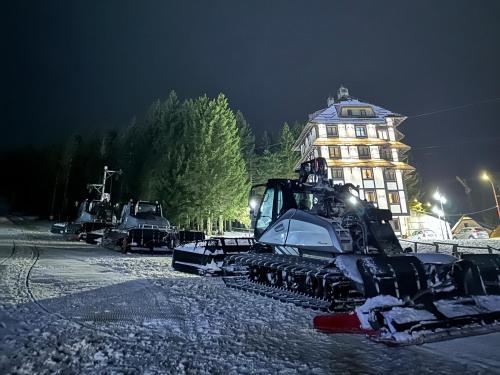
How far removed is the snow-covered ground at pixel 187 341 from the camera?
116 inches

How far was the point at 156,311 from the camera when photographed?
502 centimetres

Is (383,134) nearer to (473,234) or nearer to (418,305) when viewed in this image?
(473,234)

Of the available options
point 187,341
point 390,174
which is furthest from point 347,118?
point 187,341

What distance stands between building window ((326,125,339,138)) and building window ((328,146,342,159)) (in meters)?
1.58

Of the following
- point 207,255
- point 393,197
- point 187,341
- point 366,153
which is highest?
point 366,153

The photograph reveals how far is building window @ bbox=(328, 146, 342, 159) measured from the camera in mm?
37472

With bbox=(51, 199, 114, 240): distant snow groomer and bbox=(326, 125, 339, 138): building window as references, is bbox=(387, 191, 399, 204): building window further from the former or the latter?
bbox=(51, 199, 114, 240): distant snow groomer

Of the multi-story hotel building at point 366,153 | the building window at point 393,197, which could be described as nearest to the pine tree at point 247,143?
the multi-story hotel building at point 366,153

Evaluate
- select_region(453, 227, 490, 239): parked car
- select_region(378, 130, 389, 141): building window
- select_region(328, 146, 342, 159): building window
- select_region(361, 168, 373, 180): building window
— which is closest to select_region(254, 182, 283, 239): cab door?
select_region(328, 146, 342, 159): building window

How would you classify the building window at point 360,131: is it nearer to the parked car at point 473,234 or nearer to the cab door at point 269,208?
the parked car at point 473,234

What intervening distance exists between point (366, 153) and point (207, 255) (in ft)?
111

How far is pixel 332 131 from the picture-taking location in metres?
38.2

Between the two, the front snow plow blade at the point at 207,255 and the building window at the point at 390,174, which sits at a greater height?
the building window at the point at 390,174

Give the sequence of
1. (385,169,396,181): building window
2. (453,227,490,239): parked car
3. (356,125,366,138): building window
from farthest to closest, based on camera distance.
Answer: (356,125,366,138): building window
(385,169,396,181): building window
(453,227,490,239): parked car
